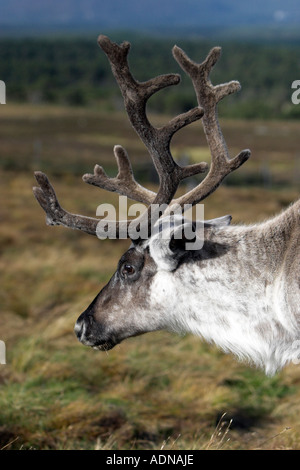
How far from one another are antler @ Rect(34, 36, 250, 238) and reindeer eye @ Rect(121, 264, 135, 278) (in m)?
0.24

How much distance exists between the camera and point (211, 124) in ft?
16.0

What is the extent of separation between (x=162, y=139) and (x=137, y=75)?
93098mm

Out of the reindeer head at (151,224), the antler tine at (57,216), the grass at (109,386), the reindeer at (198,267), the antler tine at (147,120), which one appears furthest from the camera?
the grass at (109,386)

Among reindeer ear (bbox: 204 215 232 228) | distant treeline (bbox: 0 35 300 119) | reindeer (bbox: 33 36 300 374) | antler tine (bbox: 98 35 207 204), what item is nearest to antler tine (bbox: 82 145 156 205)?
reindeer (bbox: 33 36 300 374)

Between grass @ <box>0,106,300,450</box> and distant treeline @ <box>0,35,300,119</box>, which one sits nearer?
grass @ <box>0,106,300,450</box>

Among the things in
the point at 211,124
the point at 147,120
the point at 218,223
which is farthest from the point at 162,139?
the point at 218,223

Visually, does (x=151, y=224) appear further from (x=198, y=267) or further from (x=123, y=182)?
(x=123, y=182)

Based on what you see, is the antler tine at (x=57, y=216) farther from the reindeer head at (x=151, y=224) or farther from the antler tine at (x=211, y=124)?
the antler tine at (x=211, y=124)

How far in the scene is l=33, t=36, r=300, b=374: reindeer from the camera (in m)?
4.14

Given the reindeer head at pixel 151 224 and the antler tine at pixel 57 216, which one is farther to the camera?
the antler tine at pixel 57 216

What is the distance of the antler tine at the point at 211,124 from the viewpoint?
4.76 m

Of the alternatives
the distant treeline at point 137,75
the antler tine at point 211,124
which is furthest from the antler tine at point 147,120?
the distant treeline at point 137,75

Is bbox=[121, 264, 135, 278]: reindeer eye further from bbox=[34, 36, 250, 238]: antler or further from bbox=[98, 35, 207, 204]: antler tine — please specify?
bbox=[98, 35, 207, 204]: antler tine
